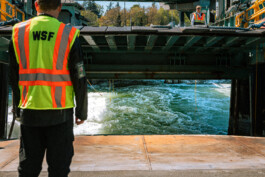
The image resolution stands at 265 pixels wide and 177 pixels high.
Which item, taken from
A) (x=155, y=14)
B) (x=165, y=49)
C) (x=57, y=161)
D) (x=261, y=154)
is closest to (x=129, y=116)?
(x=165, y=49)

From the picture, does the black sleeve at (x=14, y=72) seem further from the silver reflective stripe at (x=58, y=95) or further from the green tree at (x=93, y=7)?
the green tree at (x=93, y=7)

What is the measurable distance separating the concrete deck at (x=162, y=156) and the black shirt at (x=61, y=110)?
5.14ft

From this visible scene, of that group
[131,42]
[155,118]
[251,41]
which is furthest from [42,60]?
[155,118]

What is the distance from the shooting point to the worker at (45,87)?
5.43 ft

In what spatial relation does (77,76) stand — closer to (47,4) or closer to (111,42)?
(47,4)

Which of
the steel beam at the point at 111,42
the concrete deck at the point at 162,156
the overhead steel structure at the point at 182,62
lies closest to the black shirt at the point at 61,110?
the concrete deck at the point at 162,156

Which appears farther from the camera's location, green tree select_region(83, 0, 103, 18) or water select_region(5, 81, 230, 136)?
green tree select_region(83, 0, 103, 18)

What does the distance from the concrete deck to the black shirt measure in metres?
1.57

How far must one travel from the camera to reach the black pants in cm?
167

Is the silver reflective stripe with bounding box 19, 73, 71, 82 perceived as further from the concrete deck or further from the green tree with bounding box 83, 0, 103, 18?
the green tree with bounding box 83, 0, 103, 18

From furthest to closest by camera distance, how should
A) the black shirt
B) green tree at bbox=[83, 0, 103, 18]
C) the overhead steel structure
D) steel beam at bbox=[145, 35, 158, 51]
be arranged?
green tree at bbox=[83, 0, 103, 18]
the overhead steel structure
steel beam at bbox=[145, 35, 158, 51]
the black shirt

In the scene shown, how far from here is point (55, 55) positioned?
1668mm

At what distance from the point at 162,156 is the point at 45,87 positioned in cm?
277

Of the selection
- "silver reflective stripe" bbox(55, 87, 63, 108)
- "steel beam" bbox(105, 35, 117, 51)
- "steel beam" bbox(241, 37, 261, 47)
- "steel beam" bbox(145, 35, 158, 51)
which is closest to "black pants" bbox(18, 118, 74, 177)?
"silver reflective stripe" bbox(55, 87, 63, 108)
